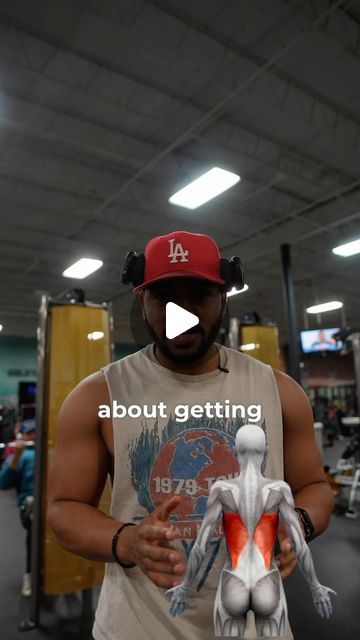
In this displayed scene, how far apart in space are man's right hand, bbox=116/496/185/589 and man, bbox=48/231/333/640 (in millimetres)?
46

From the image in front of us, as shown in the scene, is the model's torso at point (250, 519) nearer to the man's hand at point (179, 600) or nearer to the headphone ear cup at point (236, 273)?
the man's hand at point (179, 600)

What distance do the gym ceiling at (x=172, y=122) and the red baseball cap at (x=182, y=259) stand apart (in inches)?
14.6

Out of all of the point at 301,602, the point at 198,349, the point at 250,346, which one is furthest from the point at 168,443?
the point at 250,346

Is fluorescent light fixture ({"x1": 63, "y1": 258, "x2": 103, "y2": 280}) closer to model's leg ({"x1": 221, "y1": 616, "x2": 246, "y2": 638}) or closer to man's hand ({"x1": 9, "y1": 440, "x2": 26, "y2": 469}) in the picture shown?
man's hand ({"x1": 9, "y1": 440, "x2": 26, "y2": 469})

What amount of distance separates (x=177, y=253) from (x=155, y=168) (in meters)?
4.70

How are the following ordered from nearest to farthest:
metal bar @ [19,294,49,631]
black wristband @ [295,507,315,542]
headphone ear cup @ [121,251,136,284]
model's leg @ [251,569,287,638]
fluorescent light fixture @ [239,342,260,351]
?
model's leg @ [251,569,287,638], black wristband @ [295,507,315,542], headphone ear cup @ [121,251,136,284], metal bar @ [19,294,49,631], fluorescent light fixture @ [239,342,260,351]

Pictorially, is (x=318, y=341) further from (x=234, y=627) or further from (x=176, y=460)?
(x=234, y=627)

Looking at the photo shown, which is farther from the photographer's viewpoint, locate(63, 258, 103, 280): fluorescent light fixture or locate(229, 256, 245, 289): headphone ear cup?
locate(63, 258, 103, 280): fluorescent light fixture

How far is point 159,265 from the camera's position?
0.77m

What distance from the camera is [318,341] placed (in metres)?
8.97

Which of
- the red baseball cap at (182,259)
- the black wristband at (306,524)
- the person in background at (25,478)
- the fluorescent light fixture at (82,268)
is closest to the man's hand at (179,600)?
the black wristband at (306,524)

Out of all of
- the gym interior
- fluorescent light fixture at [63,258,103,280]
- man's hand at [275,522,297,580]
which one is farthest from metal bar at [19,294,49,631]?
fluorescent light fixture at [63,258,103,280]

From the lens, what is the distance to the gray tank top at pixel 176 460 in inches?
31.0

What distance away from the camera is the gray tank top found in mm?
788
